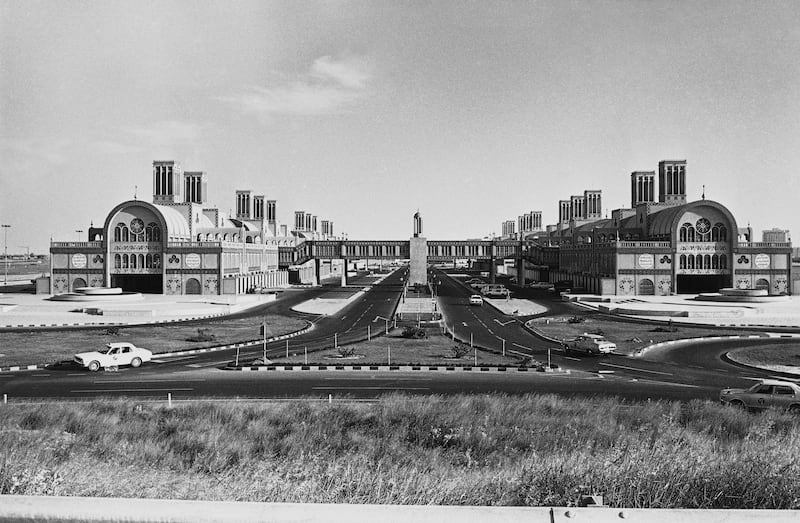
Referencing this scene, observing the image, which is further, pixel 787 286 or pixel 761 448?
pixel 787 286

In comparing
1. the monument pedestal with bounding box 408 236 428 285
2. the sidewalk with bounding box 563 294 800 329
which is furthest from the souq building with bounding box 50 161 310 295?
the sidewalk with bounding box 563 294 800 329

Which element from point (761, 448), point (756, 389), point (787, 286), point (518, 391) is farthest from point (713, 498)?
point (787, 286)

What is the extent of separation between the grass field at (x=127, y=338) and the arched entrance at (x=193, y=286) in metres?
32.5

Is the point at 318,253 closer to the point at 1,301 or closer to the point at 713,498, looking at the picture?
the point at 1,301

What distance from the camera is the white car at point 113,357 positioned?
36.4 meters

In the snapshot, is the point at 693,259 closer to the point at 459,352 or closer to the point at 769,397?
the point at 459,352

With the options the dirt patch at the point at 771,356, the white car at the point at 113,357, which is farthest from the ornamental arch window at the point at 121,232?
the dirt patch at the point at 771,356

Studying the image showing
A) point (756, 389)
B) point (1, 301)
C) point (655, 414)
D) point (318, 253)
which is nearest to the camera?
point (655, 414)

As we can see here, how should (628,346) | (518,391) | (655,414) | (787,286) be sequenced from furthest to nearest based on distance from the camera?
1. (787,286)
2. (628,346)
3. (518,391)
4. (655,414)

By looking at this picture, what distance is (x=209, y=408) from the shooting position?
20.2 m

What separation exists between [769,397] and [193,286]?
84800 millimetres

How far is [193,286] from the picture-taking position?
312ft

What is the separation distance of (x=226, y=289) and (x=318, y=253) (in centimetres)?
3909

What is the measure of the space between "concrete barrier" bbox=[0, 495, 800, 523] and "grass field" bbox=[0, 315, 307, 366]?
3857 cm
